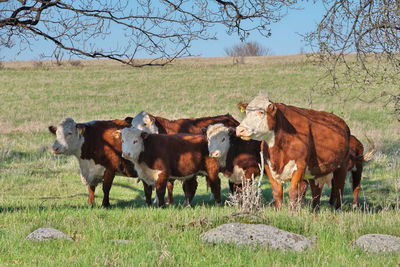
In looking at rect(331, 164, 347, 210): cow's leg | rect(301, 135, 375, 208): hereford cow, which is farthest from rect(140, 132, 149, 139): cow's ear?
rect(301, 135, 375, 208): hereford cow

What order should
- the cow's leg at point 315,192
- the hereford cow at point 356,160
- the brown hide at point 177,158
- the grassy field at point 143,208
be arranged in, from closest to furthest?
the grassy field at point 143,208, the cow's leg at point 315,192, the brown hide at point 177,158, the hereford cow at point 356,160

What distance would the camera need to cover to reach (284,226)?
6.29 meters

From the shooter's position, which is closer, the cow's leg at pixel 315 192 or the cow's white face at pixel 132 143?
the cow's leg at pixel 315 192

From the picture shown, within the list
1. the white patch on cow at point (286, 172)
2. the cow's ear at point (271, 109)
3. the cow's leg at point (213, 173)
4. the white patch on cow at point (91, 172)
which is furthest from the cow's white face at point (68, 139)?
the cow's ear at point (271, 109)

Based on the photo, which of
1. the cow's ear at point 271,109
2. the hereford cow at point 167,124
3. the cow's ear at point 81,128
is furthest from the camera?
the hereford cow at point 167,124

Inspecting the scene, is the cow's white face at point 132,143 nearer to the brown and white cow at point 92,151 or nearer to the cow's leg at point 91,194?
the brown and white cow at point 92,151

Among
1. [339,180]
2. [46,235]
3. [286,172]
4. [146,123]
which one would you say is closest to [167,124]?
[146,123]

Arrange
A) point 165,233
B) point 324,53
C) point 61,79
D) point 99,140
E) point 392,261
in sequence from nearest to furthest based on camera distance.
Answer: point 392,261 < point 165,233 < point 324,53 < point 99,140 < point 61,79

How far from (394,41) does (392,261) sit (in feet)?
14.2

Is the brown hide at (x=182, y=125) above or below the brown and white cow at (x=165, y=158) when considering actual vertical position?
above

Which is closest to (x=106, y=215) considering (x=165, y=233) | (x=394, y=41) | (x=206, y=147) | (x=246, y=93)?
(x=165, y=233)

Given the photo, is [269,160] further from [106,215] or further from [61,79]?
[61,79]

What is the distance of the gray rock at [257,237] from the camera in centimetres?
546

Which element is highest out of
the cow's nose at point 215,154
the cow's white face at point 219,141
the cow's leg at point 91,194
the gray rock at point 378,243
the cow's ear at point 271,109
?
the cow's ear at point 271,109
